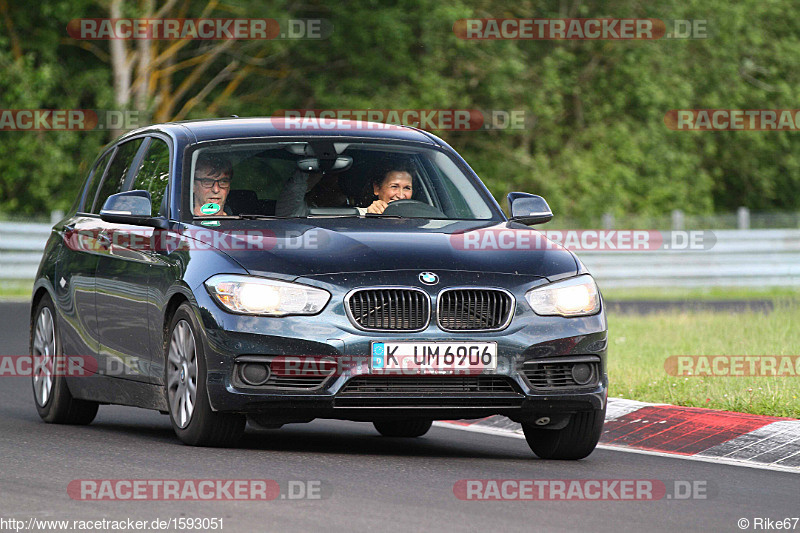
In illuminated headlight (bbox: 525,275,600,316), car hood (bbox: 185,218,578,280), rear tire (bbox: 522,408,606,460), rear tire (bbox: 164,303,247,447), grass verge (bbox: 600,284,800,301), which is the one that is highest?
car hood (bbox: 185,218,578,280)

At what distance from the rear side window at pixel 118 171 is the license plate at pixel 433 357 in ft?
10.0

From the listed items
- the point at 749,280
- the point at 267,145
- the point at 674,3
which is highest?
the point at 674,3

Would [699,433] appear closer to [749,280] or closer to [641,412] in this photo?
[641,412]

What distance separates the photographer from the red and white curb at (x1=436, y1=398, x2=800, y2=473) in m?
9.09

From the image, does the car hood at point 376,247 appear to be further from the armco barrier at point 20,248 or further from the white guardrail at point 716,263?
the white guardrail at point 716,263

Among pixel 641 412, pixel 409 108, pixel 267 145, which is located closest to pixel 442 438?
pixel 641 412

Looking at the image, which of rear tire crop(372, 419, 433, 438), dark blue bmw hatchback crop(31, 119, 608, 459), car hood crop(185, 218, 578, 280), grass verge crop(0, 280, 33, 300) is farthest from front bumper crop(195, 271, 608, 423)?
grass verge crop(0, 280, 33, 300)

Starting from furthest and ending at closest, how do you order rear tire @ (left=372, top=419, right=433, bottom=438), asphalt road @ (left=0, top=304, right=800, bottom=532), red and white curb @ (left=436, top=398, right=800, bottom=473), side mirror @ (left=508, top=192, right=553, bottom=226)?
rear tire @ (left=372, top=419, right=433, bottom=438)
side mirror @ (left=508, top=192, right=553, bottom=226)
red and white curb @ (left=436, top=398, right=800, bottom=473)
asphalt road @ (left=0, top=304, right=800, bottom=532)

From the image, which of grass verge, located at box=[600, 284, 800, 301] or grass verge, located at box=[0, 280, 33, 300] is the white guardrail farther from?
grass verge, located at box=[0, 280, 33, 300]

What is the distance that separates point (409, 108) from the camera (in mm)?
35375

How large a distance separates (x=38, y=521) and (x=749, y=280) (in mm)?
27210

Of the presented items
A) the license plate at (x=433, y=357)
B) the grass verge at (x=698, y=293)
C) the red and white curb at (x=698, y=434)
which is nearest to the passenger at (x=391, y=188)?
the license plate at (x=433, y=357)

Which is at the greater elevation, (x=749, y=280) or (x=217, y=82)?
(x=217, y=82)

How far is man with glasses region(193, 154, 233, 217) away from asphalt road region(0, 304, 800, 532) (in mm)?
1305
